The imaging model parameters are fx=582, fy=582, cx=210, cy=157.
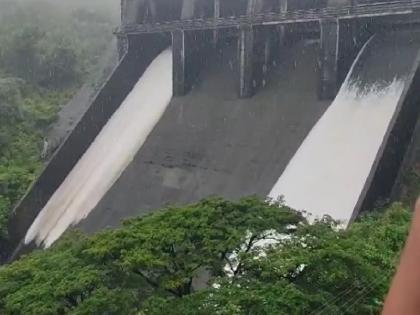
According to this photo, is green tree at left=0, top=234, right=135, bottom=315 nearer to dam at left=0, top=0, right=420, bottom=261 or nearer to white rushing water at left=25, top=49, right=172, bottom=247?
dam at left=0, top=0, right=420, bottom=261

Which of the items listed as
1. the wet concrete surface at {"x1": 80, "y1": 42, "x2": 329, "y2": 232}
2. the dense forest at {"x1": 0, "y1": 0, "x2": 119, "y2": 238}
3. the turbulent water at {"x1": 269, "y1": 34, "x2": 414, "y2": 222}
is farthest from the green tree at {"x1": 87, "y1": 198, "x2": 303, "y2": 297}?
the dense forest at {"x1": 0, "y1": 0, "x2": 119, "y2": 238}

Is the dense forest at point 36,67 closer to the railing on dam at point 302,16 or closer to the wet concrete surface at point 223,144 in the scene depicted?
the wet concrete surface at point 223,144

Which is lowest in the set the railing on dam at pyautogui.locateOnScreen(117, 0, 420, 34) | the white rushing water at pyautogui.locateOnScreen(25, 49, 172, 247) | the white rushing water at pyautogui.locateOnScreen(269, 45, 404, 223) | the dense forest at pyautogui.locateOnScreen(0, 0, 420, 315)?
the white rushing water at pyautogui.locateOnScreen(25, 49, 172, 247)

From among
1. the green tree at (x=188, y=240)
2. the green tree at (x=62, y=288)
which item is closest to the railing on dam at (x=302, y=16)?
the green tree at (x=188, y=240)

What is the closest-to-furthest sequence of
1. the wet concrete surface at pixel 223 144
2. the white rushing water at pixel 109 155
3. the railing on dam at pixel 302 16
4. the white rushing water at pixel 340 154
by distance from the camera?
1. the white rushing water at pixel 340 154
2. the railing on dam at pixel 302 16
3. the wet concrete surface at pixel 223 144
4. the white rushing water at pixel 109 155

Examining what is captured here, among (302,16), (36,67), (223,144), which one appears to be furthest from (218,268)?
(36,67)
